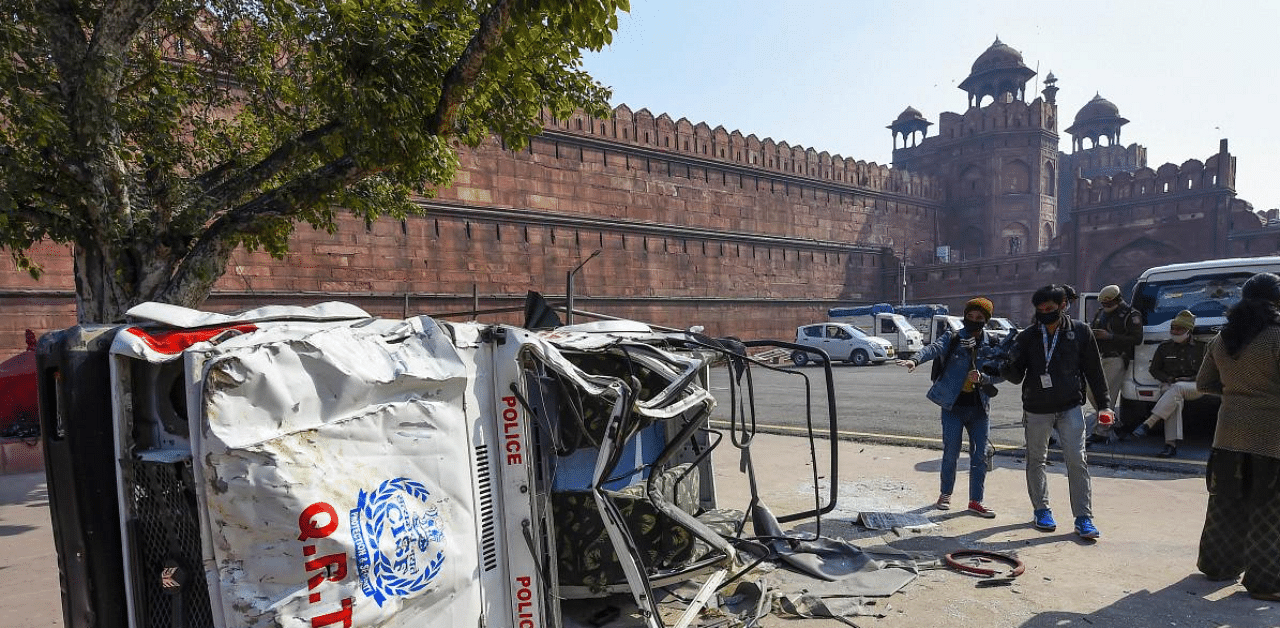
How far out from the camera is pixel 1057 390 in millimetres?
4508

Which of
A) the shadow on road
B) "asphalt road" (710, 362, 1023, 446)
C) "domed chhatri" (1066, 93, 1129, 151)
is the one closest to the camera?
the shadow on road

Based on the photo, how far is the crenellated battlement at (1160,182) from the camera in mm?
32188

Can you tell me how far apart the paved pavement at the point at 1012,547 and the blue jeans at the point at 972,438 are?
0.90ft

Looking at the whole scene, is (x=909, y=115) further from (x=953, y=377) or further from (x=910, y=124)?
(x=953, y=377)

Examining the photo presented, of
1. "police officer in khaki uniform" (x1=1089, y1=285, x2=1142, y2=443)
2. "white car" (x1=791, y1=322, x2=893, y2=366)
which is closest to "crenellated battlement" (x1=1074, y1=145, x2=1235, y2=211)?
"white car" (x1=791, y1=322, x2=893, y2=366)

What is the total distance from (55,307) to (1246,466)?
2078 cm

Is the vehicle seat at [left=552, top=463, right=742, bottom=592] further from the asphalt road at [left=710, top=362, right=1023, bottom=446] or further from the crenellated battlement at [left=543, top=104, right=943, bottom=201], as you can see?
the crenellated battlement at [left=543, top=104, right=943, bottom=201]

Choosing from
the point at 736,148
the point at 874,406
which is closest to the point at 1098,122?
the point at 736,148

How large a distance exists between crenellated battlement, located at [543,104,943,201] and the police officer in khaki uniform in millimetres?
19316

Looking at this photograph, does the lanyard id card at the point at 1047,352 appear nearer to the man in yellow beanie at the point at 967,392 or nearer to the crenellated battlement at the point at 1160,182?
the man in yellow beanie at the point at 967,392

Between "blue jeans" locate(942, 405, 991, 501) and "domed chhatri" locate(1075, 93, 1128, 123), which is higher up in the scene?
"domed chhatri" locate(1075, 93, 1128, 123)

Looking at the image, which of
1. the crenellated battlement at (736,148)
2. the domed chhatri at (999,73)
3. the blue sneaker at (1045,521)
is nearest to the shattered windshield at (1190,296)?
the blue sneaker at (1045,521)

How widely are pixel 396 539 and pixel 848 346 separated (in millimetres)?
22346

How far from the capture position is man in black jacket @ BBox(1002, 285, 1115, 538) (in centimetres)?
448
